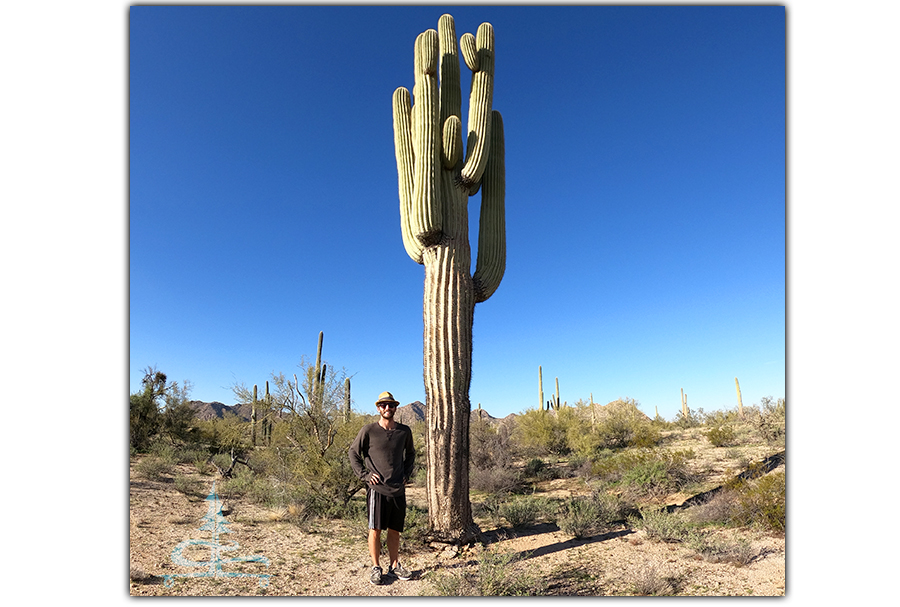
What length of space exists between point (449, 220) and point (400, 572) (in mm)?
3580

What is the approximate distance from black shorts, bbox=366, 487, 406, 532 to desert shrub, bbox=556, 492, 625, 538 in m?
2.37

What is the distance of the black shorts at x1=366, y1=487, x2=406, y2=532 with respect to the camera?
3.61 meters

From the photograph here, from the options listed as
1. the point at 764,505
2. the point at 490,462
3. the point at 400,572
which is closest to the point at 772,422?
the point at 490,462

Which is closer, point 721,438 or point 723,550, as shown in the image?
point 723,550

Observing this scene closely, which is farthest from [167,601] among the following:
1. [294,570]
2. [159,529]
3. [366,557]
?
[159,529]

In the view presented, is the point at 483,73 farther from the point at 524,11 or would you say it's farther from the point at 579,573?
the point at 579,573

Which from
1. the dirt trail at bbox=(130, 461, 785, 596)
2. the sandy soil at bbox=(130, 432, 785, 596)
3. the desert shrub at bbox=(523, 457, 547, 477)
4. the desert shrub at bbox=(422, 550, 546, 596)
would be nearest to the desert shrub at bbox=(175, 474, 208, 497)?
the sandy soil at bbox=(130, 432, 785, 596)

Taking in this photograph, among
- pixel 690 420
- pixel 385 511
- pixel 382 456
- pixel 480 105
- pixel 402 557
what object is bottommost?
pixel 690 420

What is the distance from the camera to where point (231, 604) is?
3092 millimetres

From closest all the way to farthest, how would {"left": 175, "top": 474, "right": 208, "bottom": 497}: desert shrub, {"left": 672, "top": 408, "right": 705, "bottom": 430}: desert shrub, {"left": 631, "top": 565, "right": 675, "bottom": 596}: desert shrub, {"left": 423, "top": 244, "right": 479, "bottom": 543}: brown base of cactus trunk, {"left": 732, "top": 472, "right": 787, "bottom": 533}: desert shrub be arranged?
{"left": 631, "top": 565, "right": 675, "bottom": 596}: desert shrub
{"left": 423, "top": 244, "right": 479, "bottom": 543}: brown base of cactus trunk
{"left": 732, "top": 472, "right": 787, "bottom": 533}: desert shrub
{"left": 175, "top": 474, "right": 208, "bottom": 497}: desert shrub
{"left": 672, "top": 408, "right": 705, "bottom": 430}: desert shrub

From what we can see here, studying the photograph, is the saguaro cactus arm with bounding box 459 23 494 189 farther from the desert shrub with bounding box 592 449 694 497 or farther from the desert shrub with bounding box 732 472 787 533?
the desert shrub with bounding box 592 449 694 497

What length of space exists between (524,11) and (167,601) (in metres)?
6.25

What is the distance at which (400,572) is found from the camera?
3.64 meters

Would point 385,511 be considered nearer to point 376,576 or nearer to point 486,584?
point 376,576
